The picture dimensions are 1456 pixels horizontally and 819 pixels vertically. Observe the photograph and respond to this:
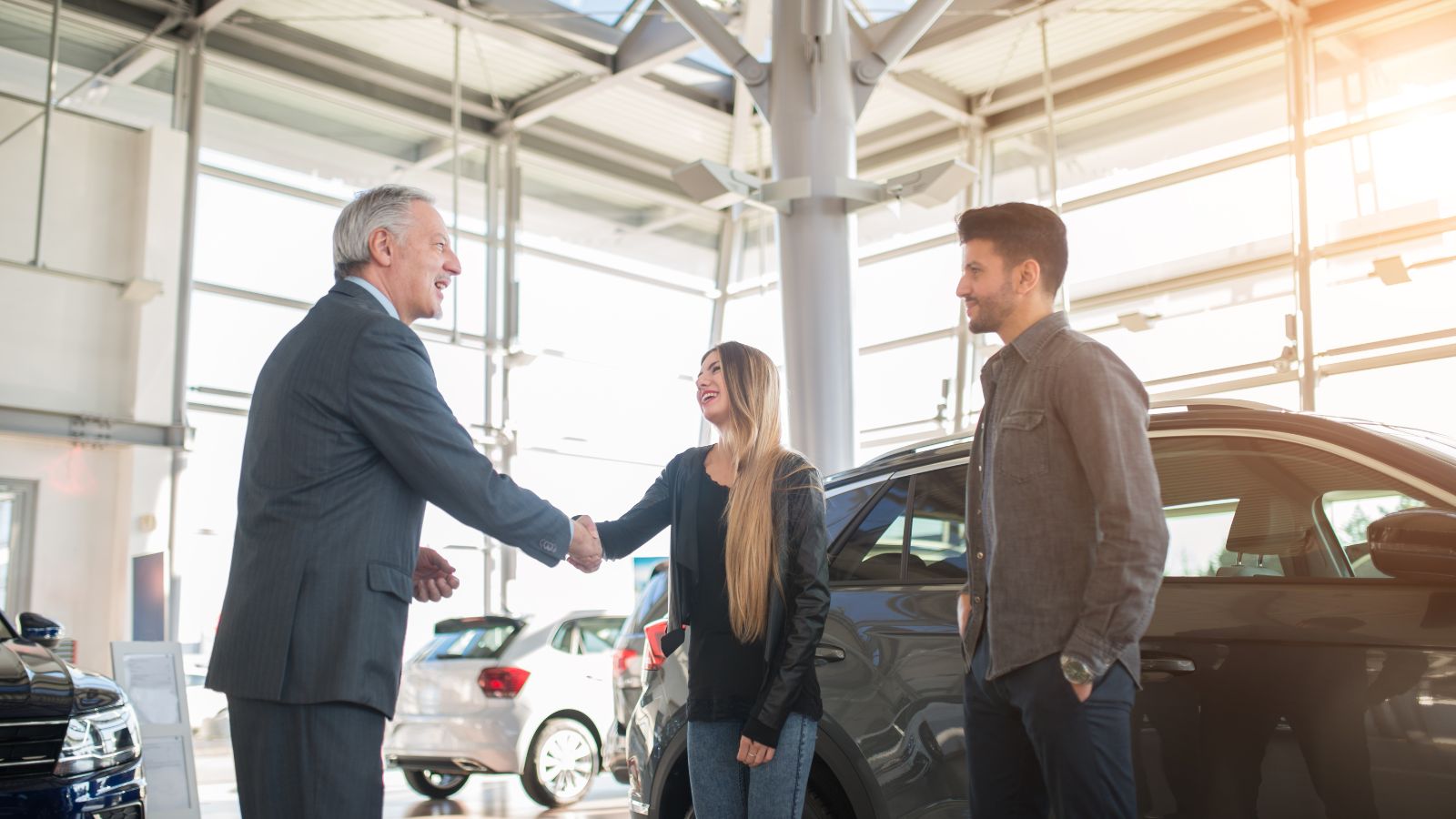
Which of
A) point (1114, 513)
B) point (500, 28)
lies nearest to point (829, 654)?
point (1114, 513)

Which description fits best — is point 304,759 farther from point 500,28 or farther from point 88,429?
point 500,28

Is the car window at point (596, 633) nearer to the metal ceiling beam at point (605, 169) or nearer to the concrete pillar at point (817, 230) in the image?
the concrete pillar at point (817, 230)

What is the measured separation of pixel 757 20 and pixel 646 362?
5400 millimetres

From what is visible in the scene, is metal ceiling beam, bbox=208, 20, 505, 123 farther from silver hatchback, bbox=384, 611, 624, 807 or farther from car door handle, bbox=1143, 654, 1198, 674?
car door handle, bbox=1143, 654, 1198, 674

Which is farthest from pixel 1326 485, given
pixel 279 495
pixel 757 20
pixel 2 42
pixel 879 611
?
pixel 2 42

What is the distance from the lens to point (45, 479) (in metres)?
11.4

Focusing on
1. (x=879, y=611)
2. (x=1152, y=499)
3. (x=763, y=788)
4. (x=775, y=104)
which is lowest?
(x=763, y=788)

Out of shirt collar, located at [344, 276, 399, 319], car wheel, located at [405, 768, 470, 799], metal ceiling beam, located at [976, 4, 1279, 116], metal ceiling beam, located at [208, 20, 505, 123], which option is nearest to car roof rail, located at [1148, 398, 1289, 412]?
shirt collar, located at [344, 276, 399, 319]

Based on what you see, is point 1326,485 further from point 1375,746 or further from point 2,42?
point 2,42

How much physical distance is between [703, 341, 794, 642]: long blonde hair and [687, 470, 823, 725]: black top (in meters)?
0.03

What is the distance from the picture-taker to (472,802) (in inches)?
355

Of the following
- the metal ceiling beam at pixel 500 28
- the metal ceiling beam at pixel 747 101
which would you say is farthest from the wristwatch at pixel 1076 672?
the metal ceiling beam at pixel 500 28

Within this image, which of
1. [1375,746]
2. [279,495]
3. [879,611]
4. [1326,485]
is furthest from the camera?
[879,611]

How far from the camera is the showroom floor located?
805 centimetres
